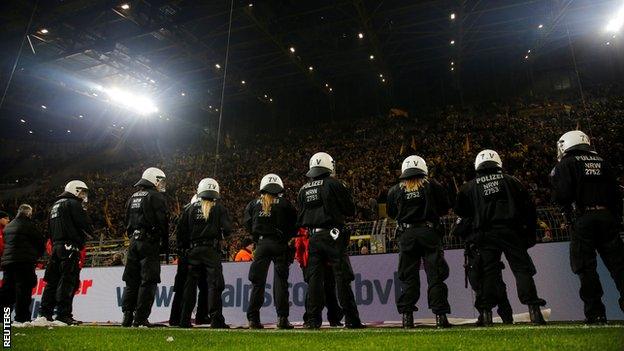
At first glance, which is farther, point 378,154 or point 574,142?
point 378,154

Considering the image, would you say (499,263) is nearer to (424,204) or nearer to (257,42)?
(424,204)

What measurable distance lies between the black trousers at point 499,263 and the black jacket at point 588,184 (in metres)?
0.77

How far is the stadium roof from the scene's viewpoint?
21.3 meters

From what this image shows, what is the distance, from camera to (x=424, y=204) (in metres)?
5.39

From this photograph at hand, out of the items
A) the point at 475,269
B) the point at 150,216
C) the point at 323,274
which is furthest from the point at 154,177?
the point at 475,269

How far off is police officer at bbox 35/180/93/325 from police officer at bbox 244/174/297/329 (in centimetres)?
301

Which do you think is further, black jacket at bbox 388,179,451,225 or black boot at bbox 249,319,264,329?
black boot at bbox 249,319,264,329

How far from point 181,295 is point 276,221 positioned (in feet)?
6.63

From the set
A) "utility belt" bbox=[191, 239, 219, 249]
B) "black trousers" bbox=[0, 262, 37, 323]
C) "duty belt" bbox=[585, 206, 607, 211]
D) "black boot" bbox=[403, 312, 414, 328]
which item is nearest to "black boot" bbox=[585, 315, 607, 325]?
"duty belt" bbox=[585, 206, 607, 211]

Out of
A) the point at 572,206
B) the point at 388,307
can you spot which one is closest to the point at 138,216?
the point at 388,307

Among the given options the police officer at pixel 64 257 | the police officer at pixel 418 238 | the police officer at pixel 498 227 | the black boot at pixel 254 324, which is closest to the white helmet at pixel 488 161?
the police officer at pixel 498 227

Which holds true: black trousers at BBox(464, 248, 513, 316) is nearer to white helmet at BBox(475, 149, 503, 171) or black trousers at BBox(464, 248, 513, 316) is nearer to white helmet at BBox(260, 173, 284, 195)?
white helmet at BBox(475, 149, 503, 171)

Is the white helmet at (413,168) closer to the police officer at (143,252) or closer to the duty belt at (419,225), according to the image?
the duty belt at (419,225)

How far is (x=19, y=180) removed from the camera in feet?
106
